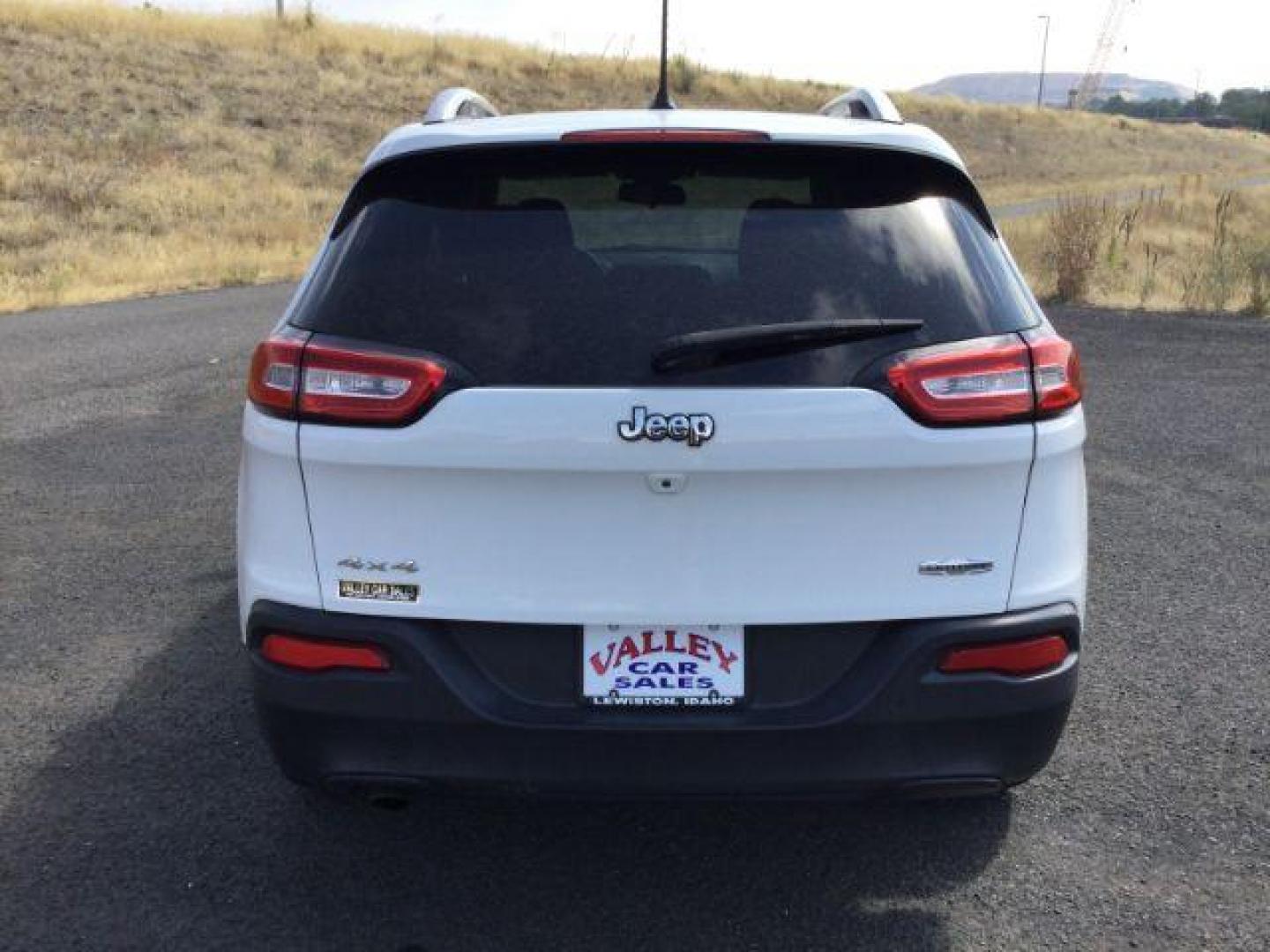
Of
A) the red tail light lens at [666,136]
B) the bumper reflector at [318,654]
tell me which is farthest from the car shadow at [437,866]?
the red tail light lens at [666,136]

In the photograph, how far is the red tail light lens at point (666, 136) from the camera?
8.96 feet

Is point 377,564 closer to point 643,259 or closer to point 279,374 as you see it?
point 279,374

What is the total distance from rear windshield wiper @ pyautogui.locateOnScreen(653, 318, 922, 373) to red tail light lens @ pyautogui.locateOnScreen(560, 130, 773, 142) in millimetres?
465

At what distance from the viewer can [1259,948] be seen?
2770 millimetres

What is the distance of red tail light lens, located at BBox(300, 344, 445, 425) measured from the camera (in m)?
2.51

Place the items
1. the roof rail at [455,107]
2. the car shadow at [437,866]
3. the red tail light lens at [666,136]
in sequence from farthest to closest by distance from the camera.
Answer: the roof rail at [455,107] → the car shadow at [437,866] → the red tail light lens at [666,136]

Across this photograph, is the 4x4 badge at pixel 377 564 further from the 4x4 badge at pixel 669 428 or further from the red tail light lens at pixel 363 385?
the 4x4 badge at pixel 669 428

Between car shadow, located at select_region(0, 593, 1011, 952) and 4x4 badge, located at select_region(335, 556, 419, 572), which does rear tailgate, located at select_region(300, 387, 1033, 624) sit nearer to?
4x4 badge, located at select_region(335, 556, 419, 572)

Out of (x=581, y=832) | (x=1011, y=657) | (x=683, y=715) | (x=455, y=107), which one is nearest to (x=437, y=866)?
(x=581, y=832)

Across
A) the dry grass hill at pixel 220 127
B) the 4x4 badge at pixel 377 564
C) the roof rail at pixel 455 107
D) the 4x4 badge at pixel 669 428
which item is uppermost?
the roof rail at pixel 455 107

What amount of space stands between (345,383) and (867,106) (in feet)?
6.40

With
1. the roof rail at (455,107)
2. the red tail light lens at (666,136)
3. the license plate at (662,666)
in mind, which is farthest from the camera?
the roof rail at (455,107)

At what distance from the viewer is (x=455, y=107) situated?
12.0 feet

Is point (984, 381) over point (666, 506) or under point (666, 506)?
over
